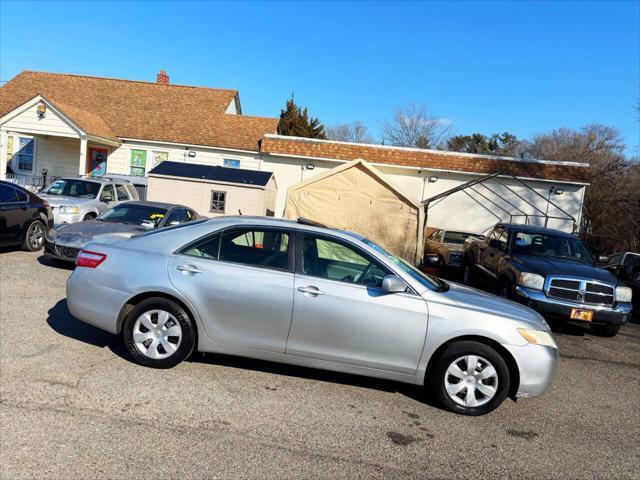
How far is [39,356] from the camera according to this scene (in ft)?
15.4

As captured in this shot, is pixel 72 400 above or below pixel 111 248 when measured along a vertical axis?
below

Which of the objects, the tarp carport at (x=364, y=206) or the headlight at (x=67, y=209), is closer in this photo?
the headlight at (x=67, y=209)

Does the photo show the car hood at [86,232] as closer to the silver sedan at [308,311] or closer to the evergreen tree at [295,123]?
the silver sedan at [308,311]

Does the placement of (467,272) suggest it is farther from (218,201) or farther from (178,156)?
(178,156)

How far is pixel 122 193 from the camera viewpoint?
13.6 metres

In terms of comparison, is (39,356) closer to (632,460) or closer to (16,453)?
(16,453)

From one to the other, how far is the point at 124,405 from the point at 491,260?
7785 mm

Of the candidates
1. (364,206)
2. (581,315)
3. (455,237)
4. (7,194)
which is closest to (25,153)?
(7,194)

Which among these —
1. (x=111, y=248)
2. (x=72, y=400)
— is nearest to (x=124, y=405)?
(x=72, y=400)

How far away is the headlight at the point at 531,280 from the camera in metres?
7.50

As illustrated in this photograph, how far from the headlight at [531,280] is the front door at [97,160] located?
20.0 m

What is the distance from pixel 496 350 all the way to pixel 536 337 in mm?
372

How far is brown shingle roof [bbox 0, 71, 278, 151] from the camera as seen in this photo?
71.5 feet

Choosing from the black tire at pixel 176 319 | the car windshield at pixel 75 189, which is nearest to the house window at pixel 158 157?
the car windshield at pixel 75 189
